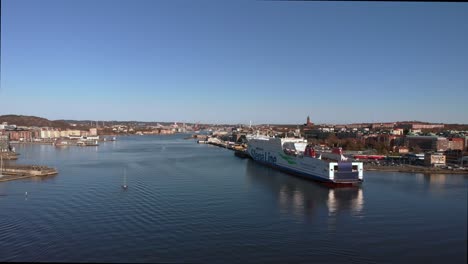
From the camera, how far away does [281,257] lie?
253 centimetres

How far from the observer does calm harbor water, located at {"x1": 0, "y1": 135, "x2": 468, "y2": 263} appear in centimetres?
255

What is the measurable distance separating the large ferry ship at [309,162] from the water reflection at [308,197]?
0.65 ft

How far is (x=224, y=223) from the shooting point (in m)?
3.36

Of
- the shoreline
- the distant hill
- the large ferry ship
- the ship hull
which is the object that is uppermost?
the distant hill

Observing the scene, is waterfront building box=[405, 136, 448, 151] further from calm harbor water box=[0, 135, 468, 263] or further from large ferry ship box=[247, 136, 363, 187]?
calm harbor water box=[0, 135, 468, 263]

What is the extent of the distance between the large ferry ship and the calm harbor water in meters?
0.37

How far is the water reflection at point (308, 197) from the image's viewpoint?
416 cm

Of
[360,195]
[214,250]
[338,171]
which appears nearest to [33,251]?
[214,250]

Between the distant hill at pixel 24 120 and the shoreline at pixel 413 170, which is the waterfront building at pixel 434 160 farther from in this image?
the distant hill at pixel 24 120

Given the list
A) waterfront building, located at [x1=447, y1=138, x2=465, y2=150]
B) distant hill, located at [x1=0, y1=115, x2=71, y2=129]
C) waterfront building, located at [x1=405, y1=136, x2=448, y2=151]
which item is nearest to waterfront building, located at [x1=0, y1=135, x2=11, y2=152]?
waterfront building, located at [x1=405, y1=136, x2=448, y2=151]

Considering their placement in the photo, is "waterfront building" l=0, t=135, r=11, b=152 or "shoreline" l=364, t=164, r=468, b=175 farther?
"waterfront building" l=0, t=135, r=11, b=152

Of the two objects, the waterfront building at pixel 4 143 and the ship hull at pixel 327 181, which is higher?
the waterfront building at pixel 4 143

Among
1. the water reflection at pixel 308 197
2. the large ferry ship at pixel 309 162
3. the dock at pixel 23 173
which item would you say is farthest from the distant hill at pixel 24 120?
the water reflection at pixel 308 197

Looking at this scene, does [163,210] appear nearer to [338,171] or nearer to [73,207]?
→ [73,207]
